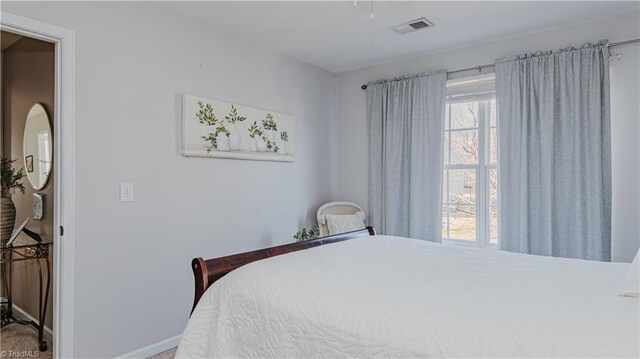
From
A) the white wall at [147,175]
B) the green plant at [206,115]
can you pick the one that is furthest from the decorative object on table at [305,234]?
the green plant at [206,115]

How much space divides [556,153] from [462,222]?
0.96m

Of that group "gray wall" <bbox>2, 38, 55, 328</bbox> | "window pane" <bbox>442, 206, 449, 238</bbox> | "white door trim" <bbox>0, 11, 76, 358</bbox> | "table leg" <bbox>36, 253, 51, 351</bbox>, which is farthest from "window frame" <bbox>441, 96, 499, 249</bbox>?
"gray wall" <bbox>2, 38, 55, 328</bbox>

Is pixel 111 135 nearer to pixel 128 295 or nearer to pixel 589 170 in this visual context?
pixel 128 295

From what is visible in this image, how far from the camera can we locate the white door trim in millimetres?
2186

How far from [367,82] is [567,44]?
176cm

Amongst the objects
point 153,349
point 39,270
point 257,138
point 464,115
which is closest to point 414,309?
point 153,349

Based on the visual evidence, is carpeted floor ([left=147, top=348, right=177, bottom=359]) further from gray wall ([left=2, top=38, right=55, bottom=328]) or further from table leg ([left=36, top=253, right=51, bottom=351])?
gray wall ([left=2, top=38, right=55, bottom=328])

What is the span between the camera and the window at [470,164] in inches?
134

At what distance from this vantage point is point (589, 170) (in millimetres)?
2805

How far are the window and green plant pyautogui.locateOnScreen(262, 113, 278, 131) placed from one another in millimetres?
1566

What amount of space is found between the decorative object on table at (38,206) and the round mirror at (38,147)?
0.21 feet

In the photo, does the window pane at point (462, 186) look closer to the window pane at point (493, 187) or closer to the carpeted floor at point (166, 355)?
the window pane at point (493, 187)

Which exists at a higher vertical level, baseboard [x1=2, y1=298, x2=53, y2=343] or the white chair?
the white chair

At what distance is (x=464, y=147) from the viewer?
3.56m
